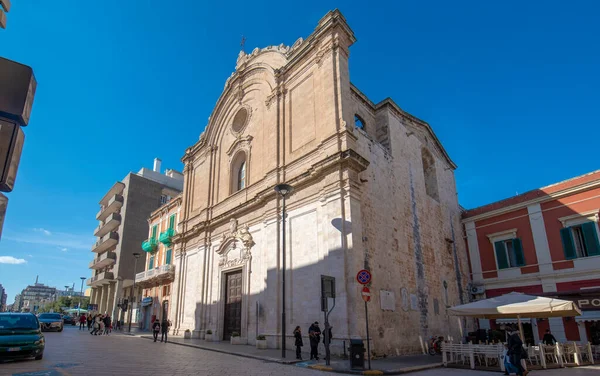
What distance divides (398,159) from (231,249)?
33.1ft

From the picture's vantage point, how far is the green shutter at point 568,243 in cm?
1777

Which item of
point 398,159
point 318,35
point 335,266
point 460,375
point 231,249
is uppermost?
point 318,35

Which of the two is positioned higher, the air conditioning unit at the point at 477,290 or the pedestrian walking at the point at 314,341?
the air conditioning unit at the point at 477,290

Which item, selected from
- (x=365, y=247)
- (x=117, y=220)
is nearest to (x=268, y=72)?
(x=365, y=247)

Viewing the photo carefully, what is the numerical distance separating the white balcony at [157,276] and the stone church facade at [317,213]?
2.40 metres

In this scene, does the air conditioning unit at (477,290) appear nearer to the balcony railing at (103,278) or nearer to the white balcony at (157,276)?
the white balcony at (157,276)

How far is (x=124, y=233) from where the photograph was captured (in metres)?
40.0

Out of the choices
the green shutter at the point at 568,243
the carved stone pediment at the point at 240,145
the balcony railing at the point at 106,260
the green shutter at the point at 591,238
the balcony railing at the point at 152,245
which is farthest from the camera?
the balcony railing at the point at 106,260

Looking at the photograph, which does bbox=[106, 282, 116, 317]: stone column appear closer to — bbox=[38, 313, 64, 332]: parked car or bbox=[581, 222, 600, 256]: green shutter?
bbox=[38, 313, 64, 332]: parked car

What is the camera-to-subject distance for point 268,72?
20.8 m

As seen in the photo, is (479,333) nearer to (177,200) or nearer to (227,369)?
(227,369)

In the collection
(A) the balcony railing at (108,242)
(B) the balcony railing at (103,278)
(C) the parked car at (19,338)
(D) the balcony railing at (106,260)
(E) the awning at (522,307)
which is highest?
(A) the balcony railing at (108,242)

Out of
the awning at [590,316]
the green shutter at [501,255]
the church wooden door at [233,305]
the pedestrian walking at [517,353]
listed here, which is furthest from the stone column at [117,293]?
the awning at [590,316]

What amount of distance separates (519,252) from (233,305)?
51.7 ft
